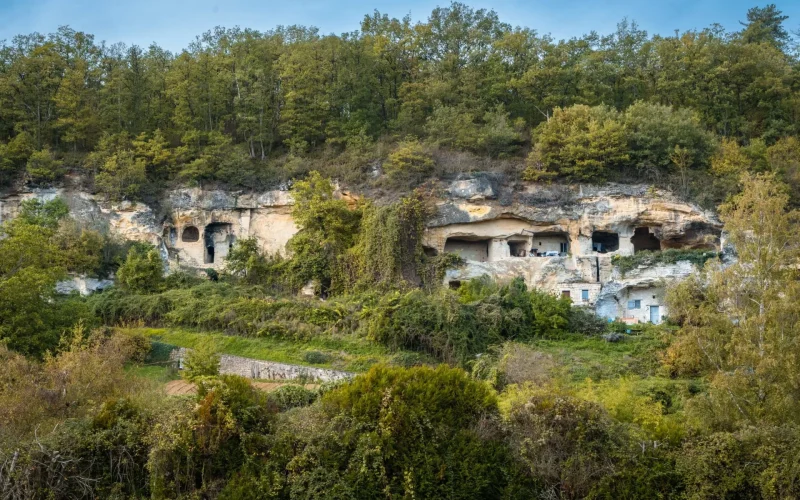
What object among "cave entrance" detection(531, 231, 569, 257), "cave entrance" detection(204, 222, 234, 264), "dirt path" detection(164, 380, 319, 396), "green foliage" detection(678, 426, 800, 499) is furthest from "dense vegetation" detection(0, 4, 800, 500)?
"cave entrance" detection(531, 231, 569, 257)

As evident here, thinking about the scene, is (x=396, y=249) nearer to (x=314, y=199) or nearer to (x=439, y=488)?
(x=314, y=199)

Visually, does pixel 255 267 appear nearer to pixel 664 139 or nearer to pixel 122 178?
pixel 122 178

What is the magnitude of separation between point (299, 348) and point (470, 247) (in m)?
11.9

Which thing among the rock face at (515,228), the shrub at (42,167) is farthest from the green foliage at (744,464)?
the shrub at (42,167)

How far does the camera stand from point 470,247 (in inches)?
1249

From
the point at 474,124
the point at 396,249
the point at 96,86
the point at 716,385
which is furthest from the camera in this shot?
the point at 96,86

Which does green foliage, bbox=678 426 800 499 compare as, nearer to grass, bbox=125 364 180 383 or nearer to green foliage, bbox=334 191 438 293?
grass, bbox=125 364 180 383

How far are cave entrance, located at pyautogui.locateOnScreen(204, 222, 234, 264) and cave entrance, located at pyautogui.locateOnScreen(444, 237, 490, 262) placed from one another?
10099mm

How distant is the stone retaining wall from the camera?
19844 mm

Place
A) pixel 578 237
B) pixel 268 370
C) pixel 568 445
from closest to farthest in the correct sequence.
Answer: pixel 568 445, pixel 268 370, pixel 578 237

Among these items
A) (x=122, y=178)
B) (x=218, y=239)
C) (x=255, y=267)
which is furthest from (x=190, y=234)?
(x=255, y=267)

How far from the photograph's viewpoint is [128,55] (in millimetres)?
37438

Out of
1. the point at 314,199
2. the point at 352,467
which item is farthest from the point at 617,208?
the point at 352,467

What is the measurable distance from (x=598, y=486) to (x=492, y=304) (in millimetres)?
11482
